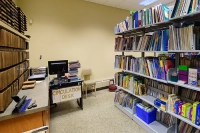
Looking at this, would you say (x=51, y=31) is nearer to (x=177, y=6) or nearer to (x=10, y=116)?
(x=10, y=116)

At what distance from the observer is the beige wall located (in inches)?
122

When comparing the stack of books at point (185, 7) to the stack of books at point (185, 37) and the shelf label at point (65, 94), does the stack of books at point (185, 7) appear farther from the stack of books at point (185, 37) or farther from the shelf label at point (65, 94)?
the shelf label at point (65, 94)

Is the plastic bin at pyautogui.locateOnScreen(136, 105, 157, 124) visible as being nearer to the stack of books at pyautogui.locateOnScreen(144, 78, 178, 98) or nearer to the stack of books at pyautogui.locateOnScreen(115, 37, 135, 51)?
the stack of books at pyautogui.locateOnScreen(144, 78, 178, 98)

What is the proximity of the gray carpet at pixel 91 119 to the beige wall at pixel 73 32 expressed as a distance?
1328 mm

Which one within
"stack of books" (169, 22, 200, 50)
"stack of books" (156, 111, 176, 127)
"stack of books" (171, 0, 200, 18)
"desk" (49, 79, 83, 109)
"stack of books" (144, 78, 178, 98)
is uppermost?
"stack of books" (171, 0, 200, 18)

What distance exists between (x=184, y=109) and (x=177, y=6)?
132cm

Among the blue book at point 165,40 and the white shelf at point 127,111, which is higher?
the blue book at point 165,40

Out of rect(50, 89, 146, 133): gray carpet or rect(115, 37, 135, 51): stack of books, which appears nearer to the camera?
rect(50, 89, 146, 133): gray carpet

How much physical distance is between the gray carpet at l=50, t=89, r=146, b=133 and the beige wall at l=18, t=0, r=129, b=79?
1.33 m

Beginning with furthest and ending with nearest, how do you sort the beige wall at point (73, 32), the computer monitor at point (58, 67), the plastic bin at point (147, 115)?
the beige wall at point (73, 32)
the computer monitor at point (58, 67)
the plastic bin at point (147, 115)

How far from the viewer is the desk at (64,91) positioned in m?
2.47

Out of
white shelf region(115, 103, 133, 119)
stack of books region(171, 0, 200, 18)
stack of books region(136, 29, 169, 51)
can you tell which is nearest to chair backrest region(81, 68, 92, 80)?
white shelf region(115, 103, 133, 119)

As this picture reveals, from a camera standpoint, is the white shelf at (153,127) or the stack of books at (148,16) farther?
the white shelf at (153,127)

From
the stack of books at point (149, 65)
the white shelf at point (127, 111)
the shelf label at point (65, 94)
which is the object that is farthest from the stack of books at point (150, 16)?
the shelf label at point (65, 94)
